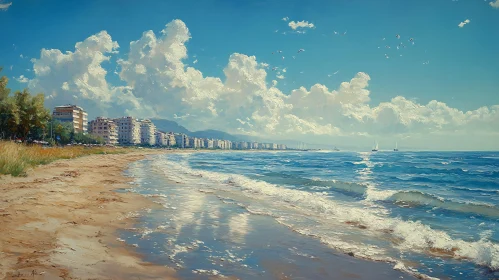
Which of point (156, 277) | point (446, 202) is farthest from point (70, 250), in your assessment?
point (446, 202)

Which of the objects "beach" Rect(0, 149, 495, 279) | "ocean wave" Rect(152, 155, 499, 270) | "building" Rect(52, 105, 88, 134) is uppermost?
"building" Rect(52, 105, 88, 134)

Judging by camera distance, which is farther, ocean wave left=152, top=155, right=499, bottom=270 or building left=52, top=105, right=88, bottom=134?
building left=52, top=105, right=88, bottom=134

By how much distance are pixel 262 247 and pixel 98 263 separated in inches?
145

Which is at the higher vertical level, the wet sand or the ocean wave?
the wet sand

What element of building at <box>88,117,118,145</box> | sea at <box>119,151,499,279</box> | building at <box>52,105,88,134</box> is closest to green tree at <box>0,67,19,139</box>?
sea at <box>119,151,499,279</box>

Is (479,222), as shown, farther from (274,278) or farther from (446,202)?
(274,278)

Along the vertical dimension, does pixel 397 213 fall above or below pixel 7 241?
below

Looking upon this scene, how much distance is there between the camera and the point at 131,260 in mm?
6004

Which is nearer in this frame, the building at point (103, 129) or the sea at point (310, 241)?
the sea at point (310, 241)

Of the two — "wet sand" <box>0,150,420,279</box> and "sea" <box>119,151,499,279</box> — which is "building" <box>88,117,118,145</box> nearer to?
"sea" <box>119,151,499,279</box>

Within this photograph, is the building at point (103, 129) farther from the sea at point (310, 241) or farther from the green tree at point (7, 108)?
the sea at point (310, 241)

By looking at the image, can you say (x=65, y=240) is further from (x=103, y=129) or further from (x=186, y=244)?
(x=103, y=129)

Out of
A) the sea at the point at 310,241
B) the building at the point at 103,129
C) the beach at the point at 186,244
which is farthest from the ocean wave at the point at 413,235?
the building at the point at 103,129

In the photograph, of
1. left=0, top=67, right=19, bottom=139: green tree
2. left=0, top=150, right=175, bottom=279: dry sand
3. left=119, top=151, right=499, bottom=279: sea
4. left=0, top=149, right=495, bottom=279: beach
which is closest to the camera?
left=0, top=150, right=175, bottom=279: dry sand
